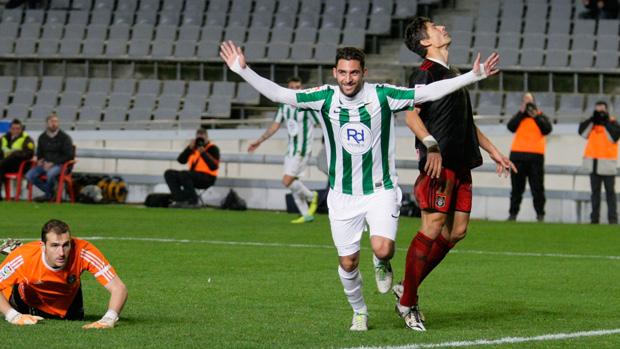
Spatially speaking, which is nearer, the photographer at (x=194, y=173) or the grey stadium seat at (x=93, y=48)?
the photographer at (x=194, y=173)

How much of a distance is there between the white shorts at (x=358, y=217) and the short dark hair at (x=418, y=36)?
3.50ft

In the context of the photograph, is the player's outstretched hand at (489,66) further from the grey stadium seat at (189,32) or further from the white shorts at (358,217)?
the grey stadium seat at (189,32)

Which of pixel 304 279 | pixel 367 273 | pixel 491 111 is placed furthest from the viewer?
pixel 491 111

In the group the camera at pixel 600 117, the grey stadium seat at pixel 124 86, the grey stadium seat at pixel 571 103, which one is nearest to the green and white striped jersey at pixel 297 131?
the camera at pixel 600 117

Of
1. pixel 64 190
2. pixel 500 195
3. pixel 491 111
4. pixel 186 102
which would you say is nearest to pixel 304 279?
pixel 500 195

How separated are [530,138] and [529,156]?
11.6 inches

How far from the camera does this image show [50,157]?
23812mm

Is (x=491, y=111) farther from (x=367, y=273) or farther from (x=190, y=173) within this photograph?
(x=367, y=273)

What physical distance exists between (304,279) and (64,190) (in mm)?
13742

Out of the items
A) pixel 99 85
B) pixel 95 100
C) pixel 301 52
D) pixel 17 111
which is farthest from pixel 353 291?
pixel 99 85

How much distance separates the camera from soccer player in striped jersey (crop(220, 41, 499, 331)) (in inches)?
321

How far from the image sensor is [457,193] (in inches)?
341

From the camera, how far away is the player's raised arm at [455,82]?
7969 millimetres

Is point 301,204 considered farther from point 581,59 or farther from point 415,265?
point 581,59
